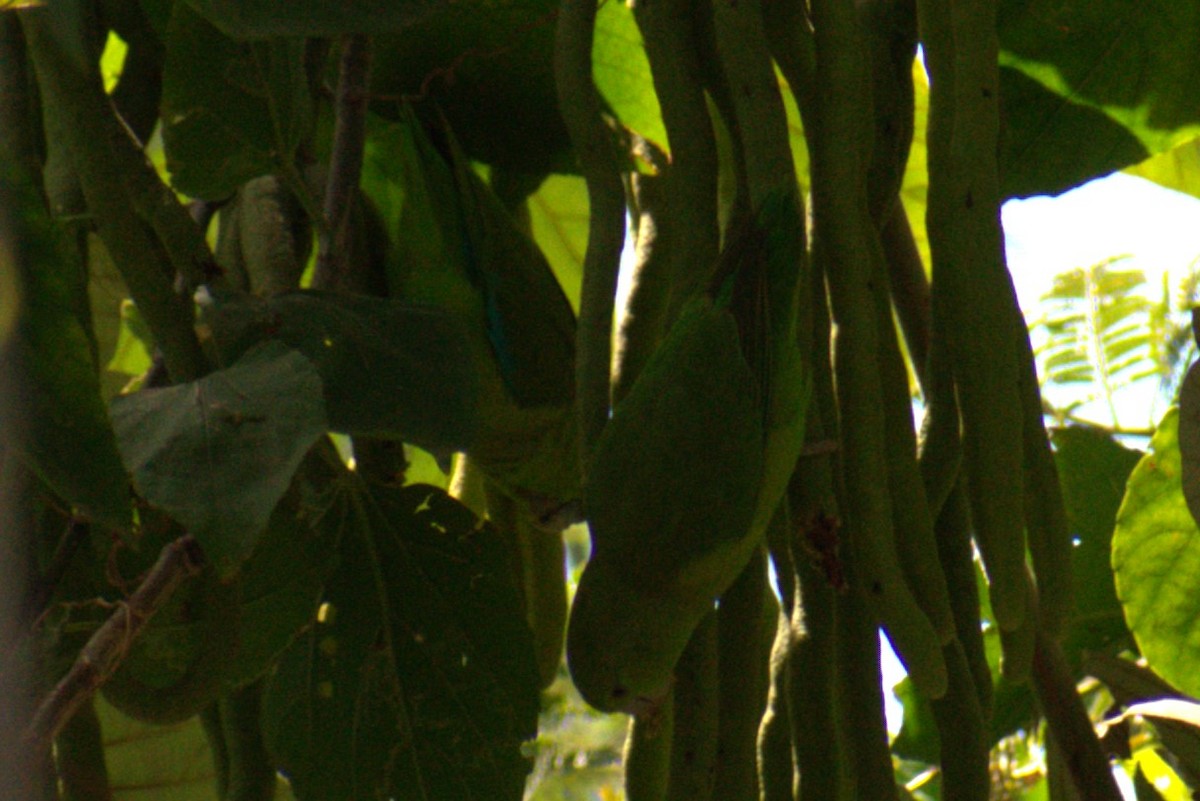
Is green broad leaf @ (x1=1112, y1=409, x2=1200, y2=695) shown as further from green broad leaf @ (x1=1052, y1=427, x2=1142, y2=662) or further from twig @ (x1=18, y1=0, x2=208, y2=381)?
twig @ (x1=18, y1=0, x2=208, y2=381)

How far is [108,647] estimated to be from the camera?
17.6 inches

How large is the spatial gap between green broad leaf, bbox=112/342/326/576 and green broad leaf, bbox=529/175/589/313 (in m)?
0.61

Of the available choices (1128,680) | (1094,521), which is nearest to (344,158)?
(1128,680)

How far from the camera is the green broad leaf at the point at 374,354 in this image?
471 millimetres

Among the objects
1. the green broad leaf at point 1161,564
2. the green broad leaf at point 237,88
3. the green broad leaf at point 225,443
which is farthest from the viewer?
the green broad leaf at point 1161,564

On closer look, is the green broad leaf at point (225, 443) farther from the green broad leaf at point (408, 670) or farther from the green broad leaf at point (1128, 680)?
the green broad leaf at point (1128, 680)

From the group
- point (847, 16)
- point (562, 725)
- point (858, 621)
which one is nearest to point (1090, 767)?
point (858, 621)

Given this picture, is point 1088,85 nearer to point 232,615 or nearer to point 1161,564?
point 1161,564

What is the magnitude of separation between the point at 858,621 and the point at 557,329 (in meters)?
0.22

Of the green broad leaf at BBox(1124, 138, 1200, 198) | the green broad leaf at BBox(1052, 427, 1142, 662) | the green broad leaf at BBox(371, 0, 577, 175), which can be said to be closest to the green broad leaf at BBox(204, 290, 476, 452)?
the green broad leaf at BBox(371, 0, 577, 175)

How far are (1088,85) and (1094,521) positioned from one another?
35cm

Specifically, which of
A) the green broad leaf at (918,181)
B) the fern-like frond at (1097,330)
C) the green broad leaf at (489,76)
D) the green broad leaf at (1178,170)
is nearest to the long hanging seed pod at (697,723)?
the green broad leaf at (489,76)

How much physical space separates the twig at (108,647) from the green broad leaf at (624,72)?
409 millimetres

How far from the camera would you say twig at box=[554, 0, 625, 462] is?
0.52m
